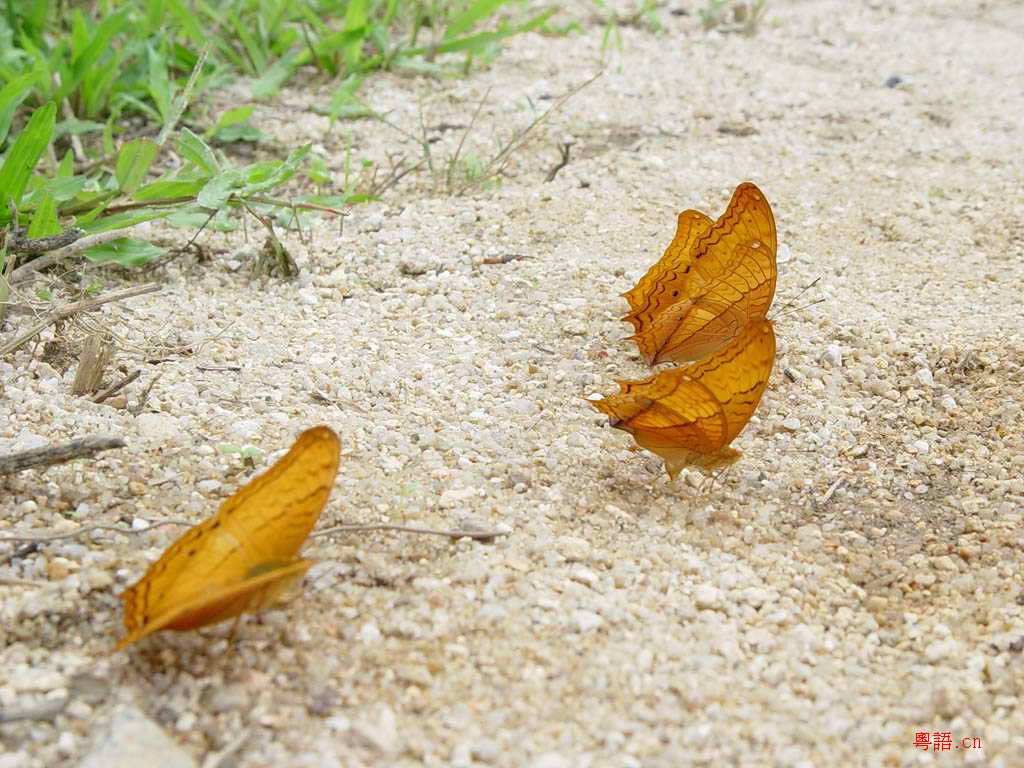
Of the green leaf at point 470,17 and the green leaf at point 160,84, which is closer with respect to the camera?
the green leaf at point 160,84

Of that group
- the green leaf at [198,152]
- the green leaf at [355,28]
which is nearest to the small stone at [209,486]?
the green leaf at [198,152]

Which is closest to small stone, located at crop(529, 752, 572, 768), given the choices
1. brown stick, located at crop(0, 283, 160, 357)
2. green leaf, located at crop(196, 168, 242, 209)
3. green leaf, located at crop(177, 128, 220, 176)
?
brown stick, located at crop(0, 283, 160, 357)

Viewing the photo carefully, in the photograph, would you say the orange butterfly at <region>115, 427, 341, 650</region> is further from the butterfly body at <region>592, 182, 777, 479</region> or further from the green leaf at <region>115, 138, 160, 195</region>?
the green leaf at <region>115, 138, 160, 195</region>

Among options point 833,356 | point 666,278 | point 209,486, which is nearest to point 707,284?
point 666,278

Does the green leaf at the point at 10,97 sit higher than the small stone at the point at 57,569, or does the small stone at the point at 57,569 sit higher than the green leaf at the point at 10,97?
the green leaf at the point at 10,97

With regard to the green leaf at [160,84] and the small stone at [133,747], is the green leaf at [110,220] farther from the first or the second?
the small stone at [133,747]

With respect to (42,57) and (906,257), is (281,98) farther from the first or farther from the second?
(906,257)

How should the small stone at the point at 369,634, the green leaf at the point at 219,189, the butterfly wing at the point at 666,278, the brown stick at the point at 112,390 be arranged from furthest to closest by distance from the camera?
the green leaf at the point at 219,189 → the butterfly wing at the point at 666,278 → the brown stick at the point at 112,390 → the small stone at the point at 369,634
